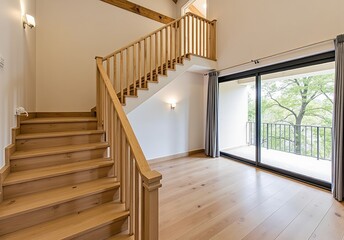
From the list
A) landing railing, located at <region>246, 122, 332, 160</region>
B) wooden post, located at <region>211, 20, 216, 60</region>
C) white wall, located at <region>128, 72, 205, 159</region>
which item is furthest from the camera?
wooden post, located at <region>211, 20, 216, 60</region>

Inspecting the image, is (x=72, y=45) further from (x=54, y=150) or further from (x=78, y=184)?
(x=78, y=184)

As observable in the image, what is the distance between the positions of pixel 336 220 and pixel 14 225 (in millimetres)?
3187

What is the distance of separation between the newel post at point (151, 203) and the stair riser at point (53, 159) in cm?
128

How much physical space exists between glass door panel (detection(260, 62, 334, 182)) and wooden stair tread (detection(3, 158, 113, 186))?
341 cm

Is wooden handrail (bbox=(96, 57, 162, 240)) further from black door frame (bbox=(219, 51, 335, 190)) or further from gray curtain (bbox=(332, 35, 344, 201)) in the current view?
black door frame (bbox=(219, 51, 335, 190))

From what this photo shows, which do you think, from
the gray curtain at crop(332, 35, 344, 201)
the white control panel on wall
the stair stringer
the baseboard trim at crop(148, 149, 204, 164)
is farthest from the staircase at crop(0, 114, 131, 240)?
the gray curtain at crop(332, 35, 344, 201)

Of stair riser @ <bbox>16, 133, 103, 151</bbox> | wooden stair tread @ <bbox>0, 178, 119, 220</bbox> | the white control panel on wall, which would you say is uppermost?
the white control panel on wall

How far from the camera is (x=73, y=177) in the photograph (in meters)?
1.82

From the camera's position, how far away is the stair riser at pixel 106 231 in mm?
1395

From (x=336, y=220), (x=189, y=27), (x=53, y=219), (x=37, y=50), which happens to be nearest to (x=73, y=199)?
(x=53, y=219)

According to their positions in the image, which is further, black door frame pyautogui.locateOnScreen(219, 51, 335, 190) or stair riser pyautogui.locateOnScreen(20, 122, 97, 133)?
black door frame pyautogui.locateOnScreen(219, 51, 335, 190)

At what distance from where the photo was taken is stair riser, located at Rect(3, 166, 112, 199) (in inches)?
61.1

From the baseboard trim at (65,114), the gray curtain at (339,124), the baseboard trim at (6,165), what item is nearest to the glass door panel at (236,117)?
the gray curtain at (339,124)

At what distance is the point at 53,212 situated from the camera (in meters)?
1.49
